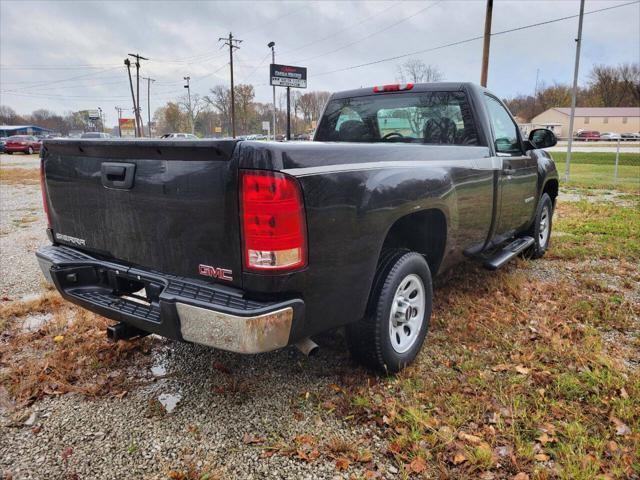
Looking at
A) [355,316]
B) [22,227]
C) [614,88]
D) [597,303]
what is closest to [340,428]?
[355,316]

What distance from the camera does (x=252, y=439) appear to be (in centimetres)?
243

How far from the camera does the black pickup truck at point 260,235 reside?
6.92 ft

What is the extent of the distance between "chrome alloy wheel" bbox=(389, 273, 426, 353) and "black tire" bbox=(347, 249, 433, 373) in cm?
5

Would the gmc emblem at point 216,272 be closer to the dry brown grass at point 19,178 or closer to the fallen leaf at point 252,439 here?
the fallen leaf at point 252,439

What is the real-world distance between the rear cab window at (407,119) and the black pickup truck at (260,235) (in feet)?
1.27

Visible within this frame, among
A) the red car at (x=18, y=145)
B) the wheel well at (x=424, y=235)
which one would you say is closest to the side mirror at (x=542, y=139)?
the wheel well at (x=424, y=235)

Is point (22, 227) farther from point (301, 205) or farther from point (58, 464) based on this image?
point (301, 205)

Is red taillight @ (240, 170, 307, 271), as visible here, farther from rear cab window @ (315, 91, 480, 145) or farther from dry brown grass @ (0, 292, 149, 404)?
rear cab window @ (315, 91, 480, 145)

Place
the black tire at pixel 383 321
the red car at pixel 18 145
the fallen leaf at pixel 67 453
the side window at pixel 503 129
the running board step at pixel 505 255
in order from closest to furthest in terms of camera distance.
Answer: the fallen leaf at pixel 67 453 → the black tire at pixel 383 321 → the running board step at pixel 505 255 → the side window at pixel 503 129 → the red car at pixel 18 145

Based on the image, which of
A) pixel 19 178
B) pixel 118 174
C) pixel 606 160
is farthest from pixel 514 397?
pixel 606 160

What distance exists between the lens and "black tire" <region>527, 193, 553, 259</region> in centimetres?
548

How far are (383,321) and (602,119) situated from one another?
10788 cm

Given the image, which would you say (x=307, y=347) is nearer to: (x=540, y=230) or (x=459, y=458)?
(x=459, y=458)

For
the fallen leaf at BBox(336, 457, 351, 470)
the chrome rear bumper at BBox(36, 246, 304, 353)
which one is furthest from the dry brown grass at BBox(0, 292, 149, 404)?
the fallen leaf at BBox(336, 457, 351, 470)
